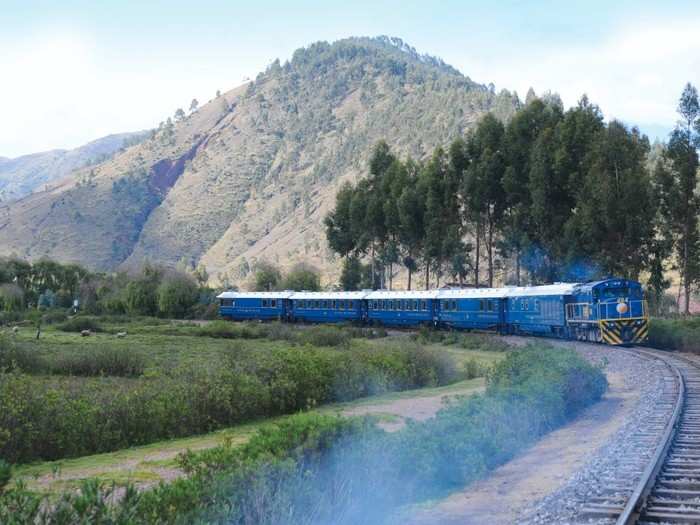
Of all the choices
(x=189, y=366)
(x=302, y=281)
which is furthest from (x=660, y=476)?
(x=302, y=281)

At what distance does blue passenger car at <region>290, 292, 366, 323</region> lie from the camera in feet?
194

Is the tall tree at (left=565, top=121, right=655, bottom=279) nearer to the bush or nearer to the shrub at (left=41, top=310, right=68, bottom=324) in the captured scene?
the shrub at (left=41, top=310, right=68, bottom=324)

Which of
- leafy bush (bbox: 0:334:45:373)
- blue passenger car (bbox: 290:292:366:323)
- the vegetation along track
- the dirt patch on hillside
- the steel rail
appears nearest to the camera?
the steel rail

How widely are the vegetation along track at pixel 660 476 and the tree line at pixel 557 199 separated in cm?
2491

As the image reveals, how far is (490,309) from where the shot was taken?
155 ft

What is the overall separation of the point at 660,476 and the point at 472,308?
122ft

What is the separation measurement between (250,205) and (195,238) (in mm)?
13127

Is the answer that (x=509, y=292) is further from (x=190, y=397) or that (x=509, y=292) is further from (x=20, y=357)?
(x=190, y=397)

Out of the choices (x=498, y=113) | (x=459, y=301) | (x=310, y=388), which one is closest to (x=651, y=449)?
(x=310, y=388)

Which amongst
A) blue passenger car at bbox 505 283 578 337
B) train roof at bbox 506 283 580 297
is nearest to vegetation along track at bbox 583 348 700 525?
train roof at bbox 506 283 580 297

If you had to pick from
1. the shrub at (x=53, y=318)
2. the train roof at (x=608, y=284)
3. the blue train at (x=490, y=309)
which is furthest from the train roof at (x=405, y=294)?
the shrub at (x=53, y=318)

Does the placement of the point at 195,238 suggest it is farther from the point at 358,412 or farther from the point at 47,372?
the point at 358,412

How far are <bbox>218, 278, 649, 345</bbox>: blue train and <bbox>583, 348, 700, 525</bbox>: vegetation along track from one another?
1709 cm

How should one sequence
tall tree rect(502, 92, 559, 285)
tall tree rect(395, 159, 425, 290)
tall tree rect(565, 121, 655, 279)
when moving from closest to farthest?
tall tree rect(565, 121, 655, 279), tall tree rect(502, 92, 559, 285), tall tree rect(395, 159, 425, 290)
